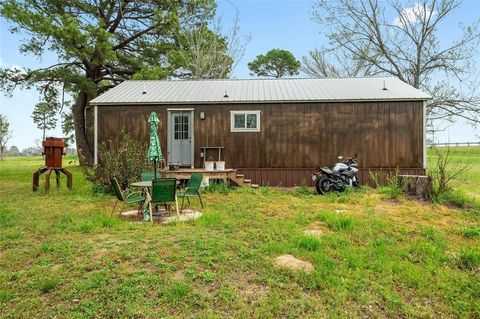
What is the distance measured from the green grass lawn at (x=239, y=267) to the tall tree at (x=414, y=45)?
13155 mm

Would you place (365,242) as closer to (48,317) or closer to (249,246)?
(249,246)

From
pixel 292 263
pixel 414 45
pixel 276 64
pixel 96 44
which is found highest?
pixel 276 64

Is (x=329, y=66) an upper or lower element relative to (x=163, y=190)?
upper

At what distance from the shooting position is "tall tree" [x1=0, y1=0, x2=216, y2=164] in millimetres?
14828

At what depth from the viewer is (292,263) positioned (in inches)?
153

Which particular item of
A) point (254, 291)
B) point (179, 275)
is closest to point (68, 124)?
point (179, 275)

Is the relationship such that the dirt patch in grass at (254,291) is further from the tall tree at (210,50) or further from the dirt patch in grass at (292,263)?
the tall tree at (210,50)

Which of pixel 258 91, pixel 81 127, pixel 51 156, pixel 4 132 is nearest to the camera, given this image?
pixel 51 156

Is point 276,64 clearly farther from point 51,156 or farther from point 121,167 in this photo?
point 121,167

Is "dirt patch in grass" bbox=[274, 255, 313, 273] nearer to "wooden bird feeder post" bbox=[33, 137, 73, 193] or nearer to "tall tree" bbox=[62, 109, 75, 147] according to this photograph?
"wooden bird feeder post" bbox=[33, 137, 73, 193]

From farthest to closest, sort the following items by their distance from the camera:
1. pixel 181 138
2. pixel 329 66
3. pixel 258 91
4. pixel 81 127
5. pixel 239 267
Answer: pixel 329 66
pixel 81 127
pixel 258 91
pixel 181 138
pixel 239 267

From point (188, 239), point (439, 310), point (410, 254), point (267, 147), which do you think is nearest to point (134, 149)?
point (267, 147)

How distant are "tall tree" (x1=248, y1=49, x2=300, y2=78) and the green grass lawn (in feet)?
77.8

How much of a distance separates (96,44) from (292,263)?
1427 cm
